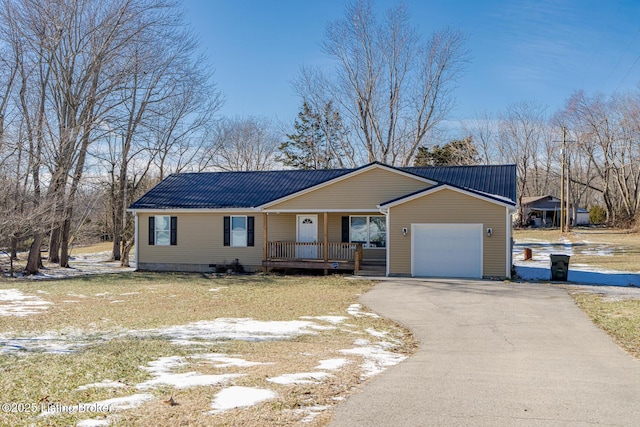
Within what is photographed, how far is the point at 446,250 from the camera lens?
1886 cm

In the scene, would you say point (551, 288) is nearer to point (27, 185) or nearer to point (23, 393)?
point (23, 393)

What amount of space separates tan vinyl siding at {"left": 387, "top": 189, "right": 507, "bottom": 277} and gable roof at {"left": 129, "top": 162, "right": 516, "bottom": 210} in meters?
1.78

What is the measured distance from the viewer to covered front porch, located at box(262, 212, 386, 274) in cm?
2042

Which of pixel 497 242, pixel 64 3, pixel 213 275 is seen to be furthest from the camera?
pixel 64 3

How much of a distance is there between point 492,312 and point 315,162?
3399cm

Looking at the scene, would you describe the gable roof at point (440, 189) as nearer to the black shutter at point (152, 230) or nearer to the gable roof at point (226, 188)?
the gable roof at point (226, 188)

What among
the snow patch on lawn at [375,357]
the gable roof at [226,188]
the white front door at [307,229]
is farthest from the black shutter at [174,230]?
the snow patch on lawn at [375,357]

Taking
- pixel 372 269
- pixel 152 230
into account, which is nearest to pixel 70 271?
pixel 152 230

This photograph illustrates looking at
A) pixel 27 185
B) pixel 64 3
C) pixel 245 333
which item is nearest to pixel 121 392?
pixel 245 333

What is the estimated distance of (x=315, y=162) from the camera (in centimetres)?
4519

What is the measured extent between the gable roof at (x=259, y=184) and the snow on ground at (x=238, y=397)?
605 inches

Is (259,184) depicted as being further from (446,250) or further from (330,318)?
(330,318)

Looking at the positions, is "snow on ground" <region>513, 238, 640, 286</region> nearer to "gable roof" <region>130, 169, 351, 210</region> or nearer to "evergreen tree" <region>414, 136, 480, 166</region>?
"gable roof" <region>130, 169, 351, 210</region>

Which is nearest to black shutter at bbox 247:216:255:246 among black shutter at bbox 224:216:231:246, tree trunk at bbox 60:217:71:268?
black shutter at bbox 224:216:231:246
